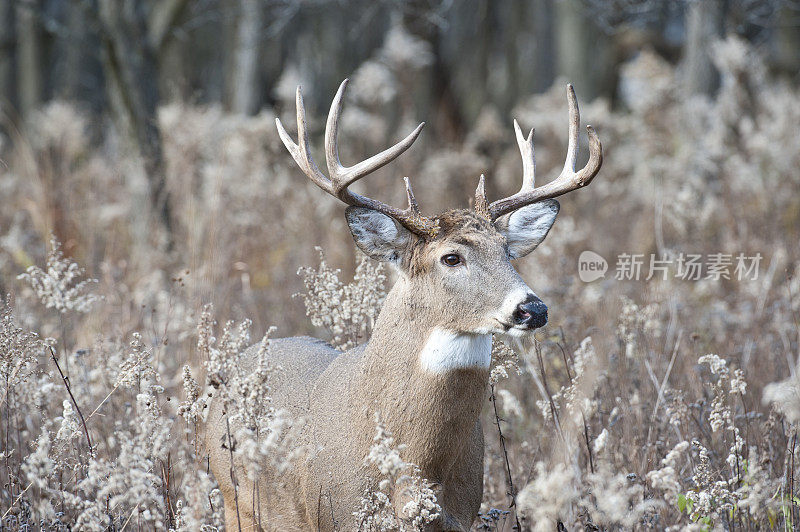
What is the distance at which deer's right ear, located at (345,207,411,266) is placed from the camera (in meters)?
3.71

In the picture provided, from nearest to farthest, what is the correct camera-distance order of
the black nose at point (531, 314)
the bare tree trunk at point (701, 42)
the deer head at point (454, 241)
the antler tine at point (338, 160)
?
the black nose at point (531, 314) < the deer head at point (454, 241) < the antler tine at point (338, 160) < the bare tree trunk at point (701, 42)

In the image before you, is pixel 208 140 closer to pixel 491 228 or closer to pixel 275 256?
pixel 275 256

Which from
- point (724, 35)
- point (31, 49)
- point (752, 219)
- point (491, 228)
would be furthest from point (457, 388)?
point (31, 49)

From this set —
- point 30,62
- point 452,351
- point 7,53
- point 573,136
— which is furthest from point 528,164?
point 7,53

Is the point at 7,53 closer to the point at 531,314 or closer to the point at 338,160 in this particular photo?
the point at 338,160

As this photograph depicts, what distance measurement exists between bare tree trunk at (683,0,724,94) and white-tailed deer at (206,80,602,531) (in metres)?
6.60

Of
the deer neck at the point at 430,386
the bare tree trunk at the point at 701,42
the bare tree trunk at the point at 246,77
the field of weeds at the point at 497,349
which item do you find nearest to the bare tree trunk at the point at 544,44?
the field of weeds at the point at 497,349

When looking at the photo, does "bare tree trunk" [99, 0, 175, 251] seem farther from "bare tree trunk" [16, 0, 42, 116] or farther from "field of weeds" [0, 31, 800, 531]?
"bare tree trunk" [16, 0, 42, 116]

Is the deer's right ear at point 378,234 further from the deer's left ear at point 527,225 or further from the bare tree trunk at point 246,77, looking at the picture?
the bare tree trunk at point 246,77

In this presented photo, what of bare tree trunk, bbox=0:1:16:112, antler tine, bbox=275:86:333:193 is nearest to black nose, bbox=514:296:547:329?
antler tine, bbox=275:86:333:193

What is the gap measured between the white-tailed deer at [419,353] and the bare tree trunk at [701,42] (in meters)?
6.60

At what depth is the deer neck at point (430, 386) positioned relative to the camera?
3561 millimetres

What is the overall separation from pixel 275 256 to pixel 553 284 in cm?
297

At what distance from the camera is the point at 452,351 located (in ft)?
11.7
